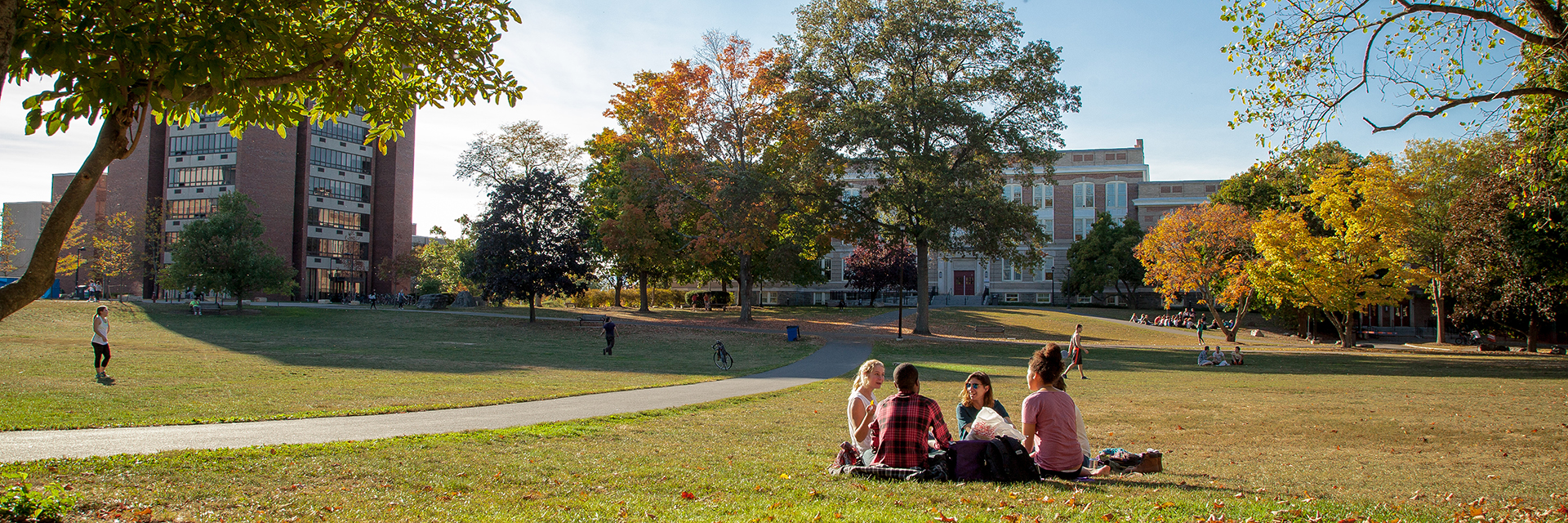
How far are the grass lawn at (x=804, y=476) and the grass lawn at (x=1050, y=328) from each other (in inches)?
1003

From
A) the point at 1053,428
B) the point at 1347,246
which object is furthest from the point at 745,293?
the point at 1053,428

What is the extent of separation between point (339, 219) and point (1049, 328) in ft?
192

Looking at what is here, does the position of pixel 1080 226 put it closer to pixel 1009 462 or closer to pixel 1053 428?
pixel 1053 428

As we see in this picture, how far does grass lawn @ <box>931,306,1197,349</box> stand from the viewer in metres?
40.0

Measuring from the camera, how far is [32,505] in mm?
4715

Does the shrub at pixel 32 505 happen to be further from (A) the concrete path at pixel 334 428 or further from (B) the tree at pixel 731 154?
(B) the tree at pixel 731 154

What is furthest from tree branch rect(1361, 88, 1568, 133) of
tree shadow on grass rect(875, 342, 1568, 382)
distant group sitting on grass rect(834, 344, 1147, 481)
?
tree shadow on grass rect(875, 342, 1568, 382)

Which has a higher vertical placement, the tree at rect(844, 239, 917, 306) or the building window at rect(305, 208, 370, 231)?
the building window at rect(305, 208, 370, 231)

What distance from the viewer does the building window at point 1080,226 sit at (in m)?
73.2

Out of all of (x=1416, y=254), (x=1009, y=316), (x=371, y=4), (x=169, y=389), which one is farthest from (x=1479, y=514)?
(x=1009, y=316)

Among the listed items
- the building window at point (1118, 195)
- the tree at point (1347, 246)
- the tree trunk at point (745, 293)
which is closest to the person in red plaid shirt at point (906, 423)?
the tree at point (1347, 246)

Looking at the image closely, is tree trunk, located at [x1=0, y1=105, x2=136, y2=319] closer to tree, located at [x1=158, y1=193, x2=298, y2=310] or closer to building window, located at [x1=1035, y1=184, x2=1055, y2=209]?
tree, located at [x1=158, y1=193, x2=298, y2=310]

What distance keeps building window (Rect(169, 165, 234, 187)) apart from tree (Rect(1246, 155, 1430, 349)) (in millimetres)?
69813

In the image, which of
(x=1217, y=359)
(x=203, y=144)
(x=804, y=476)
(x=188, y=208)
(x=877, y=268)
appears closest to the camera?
(x=804, y=476)
